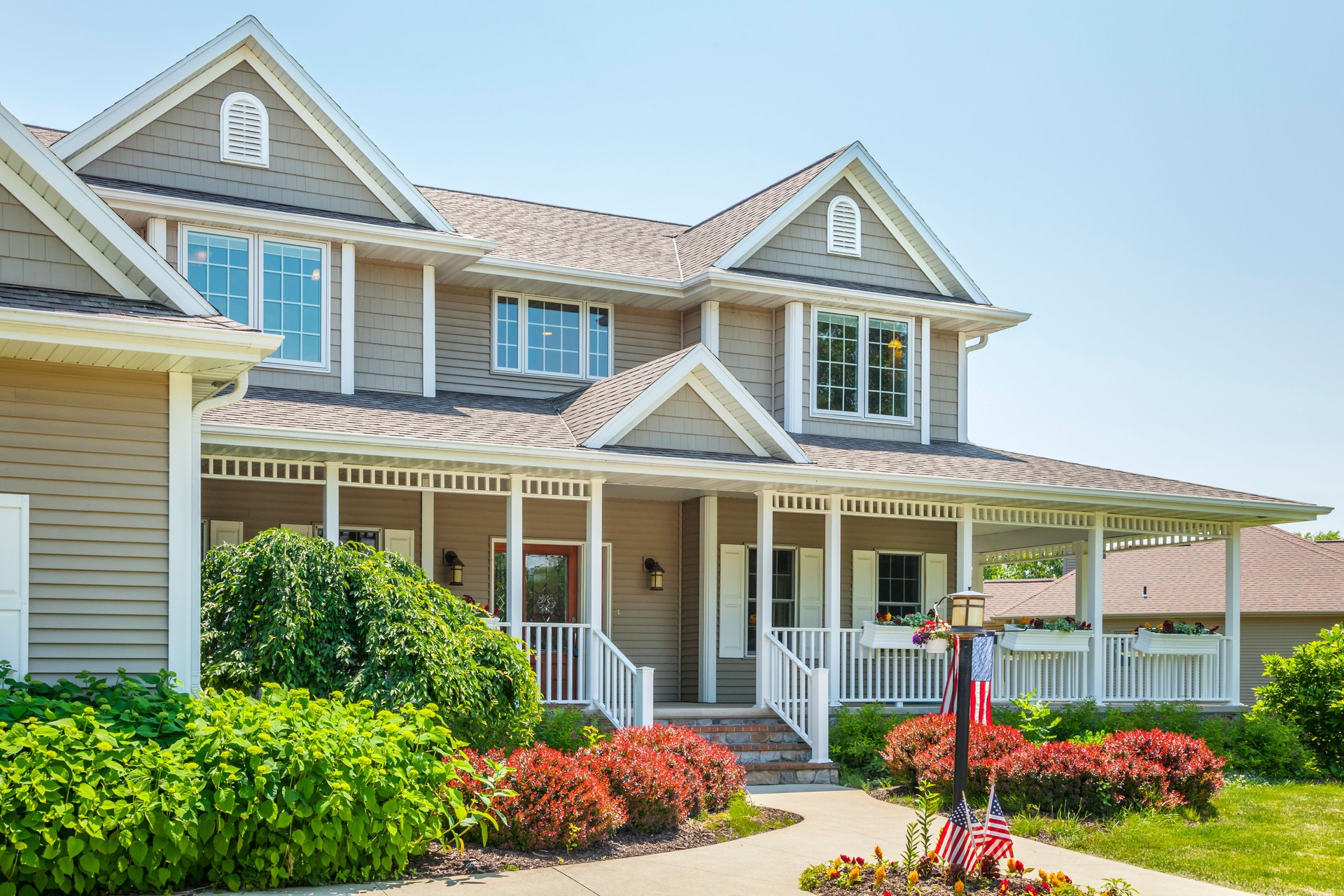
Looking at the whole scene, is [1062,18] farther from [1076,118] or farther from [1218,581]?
[1218,581]

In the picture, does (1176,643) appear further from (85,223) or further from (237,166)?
(85,223)

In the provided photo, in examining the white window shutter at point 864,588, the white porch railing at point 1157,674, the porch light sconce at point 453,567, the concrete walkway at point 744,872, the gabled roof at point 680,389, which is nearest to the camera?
the concrete walkway at point 744,872

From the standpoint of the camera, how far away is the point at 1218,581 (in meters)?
28.3

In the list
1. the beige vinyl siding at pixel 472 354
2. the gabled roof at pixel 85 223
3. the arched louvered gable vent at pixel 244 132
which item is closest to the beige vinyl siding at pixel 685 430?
the beige vinyl siding at pixel 472 354

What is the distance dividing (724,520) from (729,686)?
220 cm

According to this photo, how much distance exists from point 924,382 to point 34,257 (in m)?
12.2

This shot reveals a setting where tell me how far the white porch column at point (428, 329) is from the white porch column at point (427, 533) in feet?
4.56

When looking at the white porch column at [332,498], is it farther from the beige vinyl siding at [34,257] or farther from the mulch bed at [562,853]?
the mulch bed at [562,853]

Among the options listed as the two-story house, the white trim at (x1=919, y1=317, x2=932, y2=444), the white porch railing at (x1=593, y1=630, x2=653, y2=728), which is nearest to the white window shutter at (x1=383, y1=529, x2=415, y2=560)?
the two-story house

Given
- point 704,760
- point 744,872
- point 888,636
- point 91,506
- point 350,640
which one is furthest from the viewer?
point 888,636

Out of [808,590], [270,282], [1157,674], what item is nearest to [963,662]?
[808,590]

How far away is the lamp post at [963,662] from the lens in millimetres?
7742

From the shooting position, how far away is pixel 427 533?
1489 centimetres

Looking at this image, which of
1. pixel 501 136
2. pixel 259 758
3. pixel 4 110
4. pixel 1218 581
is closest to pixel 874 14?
pixel 501 136
